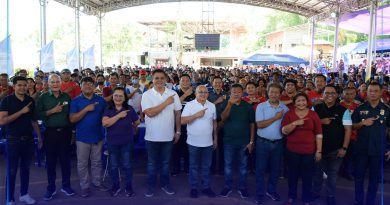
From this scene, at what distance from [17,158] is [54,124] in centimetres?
56

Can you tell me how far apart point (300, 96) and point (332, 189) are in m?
1.23

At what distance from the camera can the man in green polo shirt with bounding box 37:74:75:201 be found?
4215mm

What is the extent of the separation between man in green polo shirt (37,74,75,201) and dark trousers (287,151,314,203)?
278 cm

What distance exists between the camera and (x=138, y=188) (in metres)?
4.82

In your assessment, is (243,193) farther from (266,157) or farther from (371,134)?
(371,134)

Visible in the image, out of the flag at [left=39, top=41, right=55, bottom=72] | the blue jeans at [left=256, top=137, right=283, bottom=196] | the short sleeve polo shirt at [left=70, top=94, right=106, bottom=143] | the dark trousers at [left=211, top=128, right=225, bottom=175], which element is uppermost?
the flag at [left=39, top=41, right=55, bottom=72]

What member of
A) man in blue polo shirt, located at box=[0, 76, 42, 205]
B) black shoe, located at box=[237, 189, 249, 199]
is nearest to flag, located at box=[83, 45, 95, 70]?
man in blue polo shirt, located at box=[0, 76, 42, 205]

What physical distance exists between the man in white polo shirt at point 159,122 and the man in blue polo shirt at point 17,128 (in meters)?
1.37

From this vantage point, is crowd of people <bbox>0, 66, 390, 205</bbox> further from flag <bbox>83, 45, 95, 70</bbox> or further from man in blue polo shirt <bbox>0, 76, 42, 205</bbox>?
flag <bbox>83, 45, 95, 70</bbox>

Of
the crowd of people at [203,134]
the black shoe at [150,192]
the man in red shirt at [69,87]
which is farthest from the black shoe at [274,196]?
the man in red shirt at [69,87]

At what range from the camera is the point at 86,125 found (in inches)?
169

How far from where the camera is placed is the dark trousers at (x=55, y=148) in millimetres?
4242

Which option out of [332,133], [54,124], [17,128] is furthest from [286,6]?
[17,128]

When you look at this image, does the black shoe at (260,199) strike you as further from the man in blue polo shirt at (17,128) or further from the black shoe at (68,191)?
the man in blue polo shirt at (17,128)
